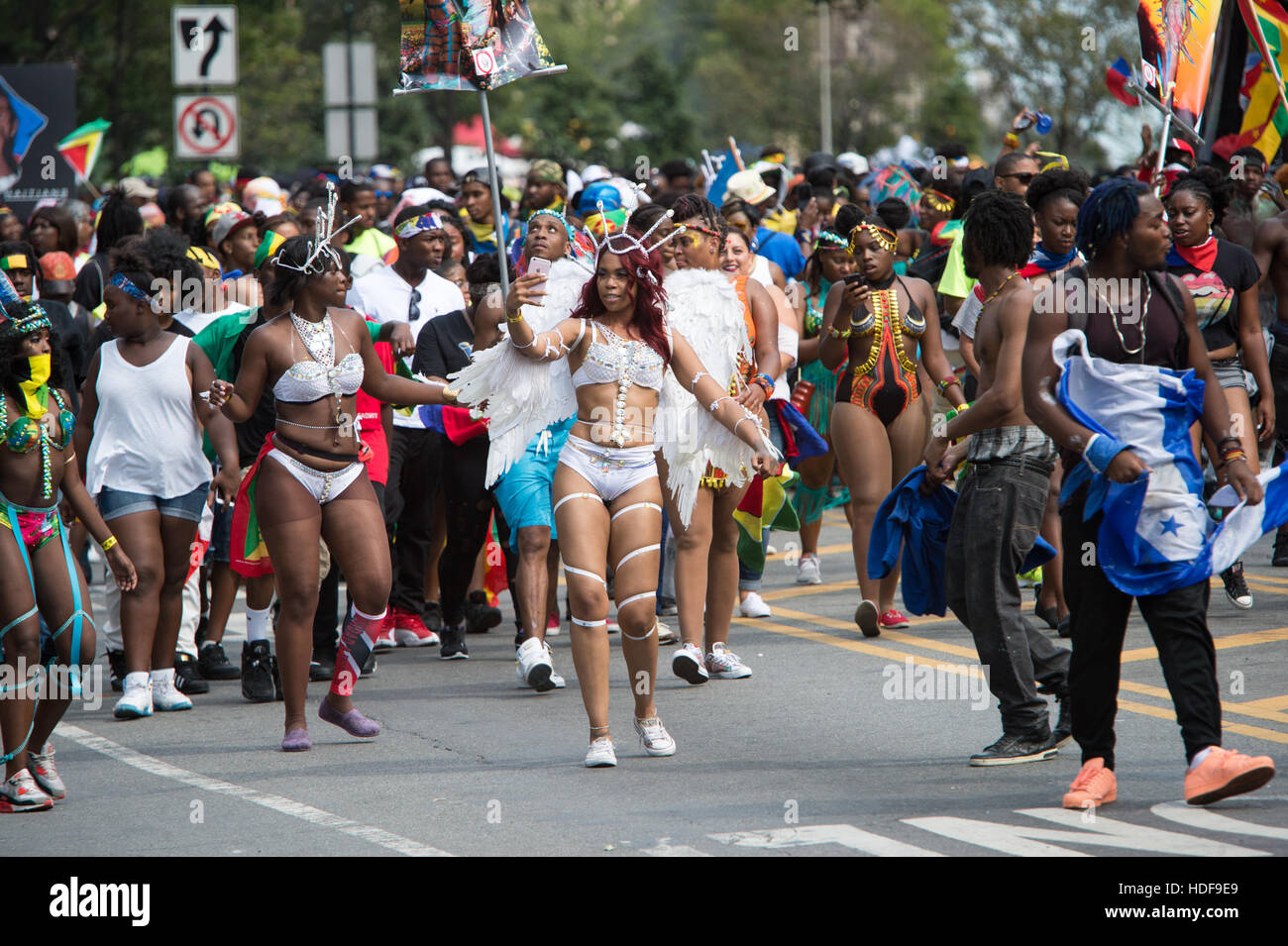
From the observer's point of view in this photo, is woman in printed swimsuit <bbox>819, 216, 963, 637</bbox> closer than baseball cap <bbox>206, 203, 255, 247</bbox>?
Yes

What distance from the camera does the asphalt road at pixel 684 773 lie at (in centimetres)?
571

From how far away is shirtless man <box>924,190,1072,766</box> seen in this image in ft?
21.7

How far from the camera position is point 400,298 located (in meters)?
10.3

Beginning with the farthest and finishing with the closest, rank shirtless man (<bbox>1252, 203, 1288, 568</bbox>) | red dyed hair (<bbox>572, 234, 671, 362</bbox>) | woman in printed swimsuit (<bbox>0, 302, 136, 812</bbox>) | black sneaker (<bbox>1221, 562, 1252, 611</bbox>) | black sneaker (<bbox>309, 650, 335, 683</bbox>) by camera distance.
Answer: shirtless man (<bbox>1252, 203, 1288, 568</bbox>)
black sneaker (<bbox>1221, 562, 1252, 611</bbox>)
black sneaker (<bbox>309, 650, 335, 683</bbox>)
red dyed hair (<bbox>572, 234, 671, 362</bbox>)
woman in printed swimsuit (<bbox>0, 302, 136, 812</bbox>)

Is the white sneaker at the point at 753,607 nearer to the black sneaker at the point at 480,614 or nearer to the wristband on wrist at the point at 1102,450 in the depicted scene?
the black sneaker at the point at 480,614

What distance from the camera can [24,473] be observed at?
6.56 metres

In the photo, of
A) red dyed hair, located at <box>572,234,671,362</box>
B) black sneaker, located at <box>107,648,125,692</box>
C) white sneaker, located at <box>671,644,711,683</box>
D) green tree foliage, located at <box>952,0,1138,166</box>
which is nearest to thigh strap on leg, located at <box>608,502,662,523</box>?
red dyed hair, located at <box>572,234,671,362</box>

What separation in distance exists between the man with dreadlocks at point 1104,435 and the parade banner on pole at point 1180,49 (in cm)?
569

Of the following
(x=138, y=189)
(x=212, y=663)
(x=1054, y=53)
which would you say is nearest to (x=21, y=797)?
(x=212, y=663)

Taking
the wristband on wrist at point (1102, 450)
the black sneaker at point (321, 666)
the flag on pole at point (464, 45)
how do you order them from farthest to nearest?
1. the flag on pole at point (464, 45)
2. the black sneaker at point (321, 666)
3. the wristband on wrist at point (1102, 450)

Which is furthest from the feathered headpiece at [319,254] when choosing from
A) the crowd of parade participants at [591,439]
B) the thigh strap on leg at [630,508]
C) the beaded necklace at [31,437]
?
the thigh strap on leg at [630,508]

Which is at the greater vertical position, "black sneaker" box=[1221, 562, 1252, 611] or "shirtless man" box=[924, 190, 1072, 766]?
"shirtless man" box=[924, 190, 1072, 766]

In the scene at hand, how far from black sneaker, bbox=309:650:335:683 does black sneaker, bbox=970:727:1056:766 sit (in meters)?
3.80

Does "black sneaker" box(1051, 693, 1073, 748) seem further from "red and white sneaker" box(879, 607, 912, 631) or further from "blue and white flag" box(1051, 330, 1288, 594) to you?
"red and white sneaker" box(879, 607, 912, 631)
